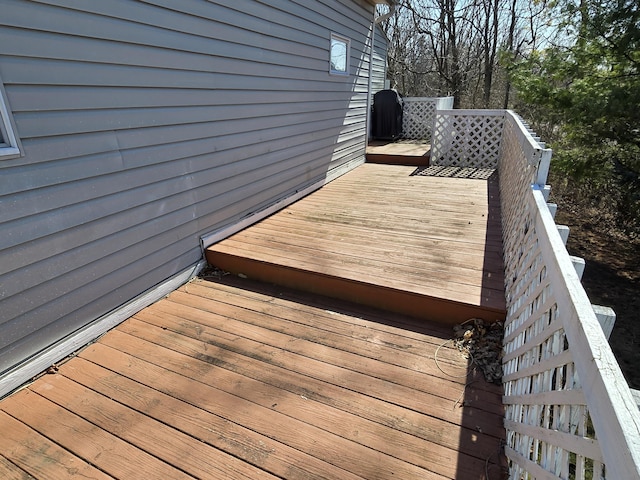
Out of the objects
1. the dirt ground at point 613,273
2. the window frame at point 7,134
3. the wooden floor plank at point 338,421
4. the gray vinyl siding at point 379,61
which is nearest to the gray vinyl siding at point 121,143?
the window frame at point 7,134

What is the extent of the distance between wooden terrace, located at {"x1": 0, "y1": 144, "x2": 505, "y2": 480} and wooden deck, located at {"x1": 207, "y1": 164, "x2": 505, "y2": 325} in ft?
0.05

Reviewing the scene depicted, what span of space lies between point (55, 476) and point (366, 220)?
306 cm

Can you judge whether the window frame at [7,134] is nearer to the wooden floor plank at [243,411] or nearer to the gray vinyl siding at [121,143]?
the gray vinyl siding at [121,143]

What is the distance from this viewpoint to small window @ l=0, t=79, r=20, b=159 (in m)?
1.71

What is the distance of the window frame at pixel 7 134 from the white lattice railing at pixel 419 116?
8.38 metres

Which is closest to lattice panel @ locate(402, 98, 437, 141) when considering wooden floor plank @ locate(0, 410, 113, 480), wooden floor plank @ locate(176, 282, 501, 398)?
wooden floor plank @ locate(176, 282, 501, 398)

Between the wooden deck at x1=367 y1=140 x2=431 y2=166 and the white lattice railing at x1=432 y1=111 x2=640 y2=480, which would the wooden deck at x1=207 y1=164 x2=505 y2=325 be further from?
the wooden deck at x1=367 y1=140 x2=431 y2=166

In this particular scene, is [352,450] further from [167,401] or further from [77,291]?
[77,291]

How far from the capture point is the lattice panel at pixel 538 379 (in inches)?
38.6

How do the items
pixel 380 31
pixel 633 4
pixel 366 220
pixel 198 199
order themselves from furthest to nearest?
pixel 380 31, pixel 633 4, pixel 366 220, pixel 198 199

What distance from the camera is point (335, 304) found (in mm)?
2662

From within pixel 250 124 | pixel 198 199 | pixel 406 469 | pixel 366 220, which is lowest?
pixel 406 469

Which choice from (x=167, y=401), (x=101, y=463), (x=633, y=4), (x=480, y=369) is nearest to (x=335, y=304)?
(x=480, y=369)

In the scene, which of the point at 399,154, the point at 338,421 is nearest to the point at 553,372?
the point at 338,421
